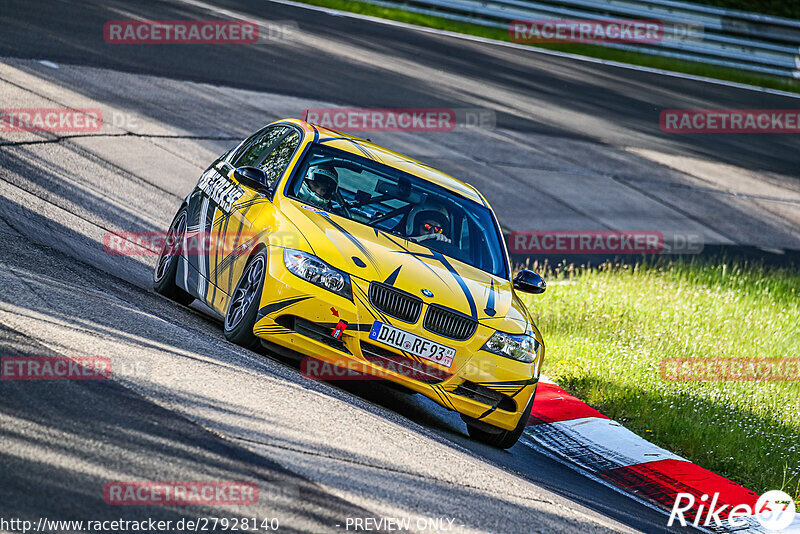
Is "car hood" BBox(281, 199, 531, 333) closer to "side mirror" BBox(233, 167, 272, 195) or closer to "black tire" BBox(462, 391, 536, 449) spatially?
"side mirror" BBox(233, 167, 272, 195)

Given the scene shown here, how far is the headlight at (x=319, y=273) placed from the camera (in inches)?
286

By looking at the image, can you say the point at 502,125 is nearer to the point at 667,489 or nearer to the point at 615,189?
the point at 615,189

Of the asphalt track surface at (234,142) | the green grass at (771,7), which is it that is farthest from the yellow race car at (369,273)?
the green grass at (771,7)

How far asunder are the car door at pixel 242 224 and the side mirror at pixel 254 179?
0.08 m

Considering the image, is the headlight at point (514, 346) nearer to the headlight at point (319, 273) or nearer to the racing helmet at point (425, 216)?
the headlight at point (319, 273)

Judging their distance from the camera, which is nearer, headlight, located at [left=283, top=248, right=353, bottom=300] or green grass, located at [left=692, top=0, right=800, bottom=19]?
headlight, located at [left=283, top=248, right=353, bottom=300]

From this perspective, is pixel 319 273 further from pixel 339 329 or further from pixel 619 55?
pixel 619 55

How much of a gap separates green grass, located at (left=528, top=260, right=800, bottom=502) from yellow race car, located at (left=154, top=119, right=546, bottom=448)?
1.85m

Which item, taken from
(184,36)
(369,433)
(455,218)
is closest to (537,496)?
(369,433)

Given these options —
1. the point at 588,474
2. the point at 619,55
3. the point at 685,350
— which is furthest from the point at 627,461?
the point at 619,55

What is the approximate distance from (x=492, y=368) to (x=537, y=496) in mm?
1269

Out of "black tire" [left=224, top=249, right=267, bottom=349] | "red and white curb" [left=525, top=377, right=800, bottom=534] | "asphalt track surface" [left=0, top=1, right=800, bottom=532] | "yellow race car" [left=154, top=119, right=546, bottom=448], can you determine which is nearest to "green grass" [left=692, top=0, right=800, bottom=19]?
"asphalt track surface" [left=0, top=1, right=800, bottom=532]

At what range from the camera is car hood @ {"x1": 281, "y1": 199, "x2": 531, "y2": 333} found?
739 cm

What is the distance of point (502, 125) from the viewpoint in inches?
845
